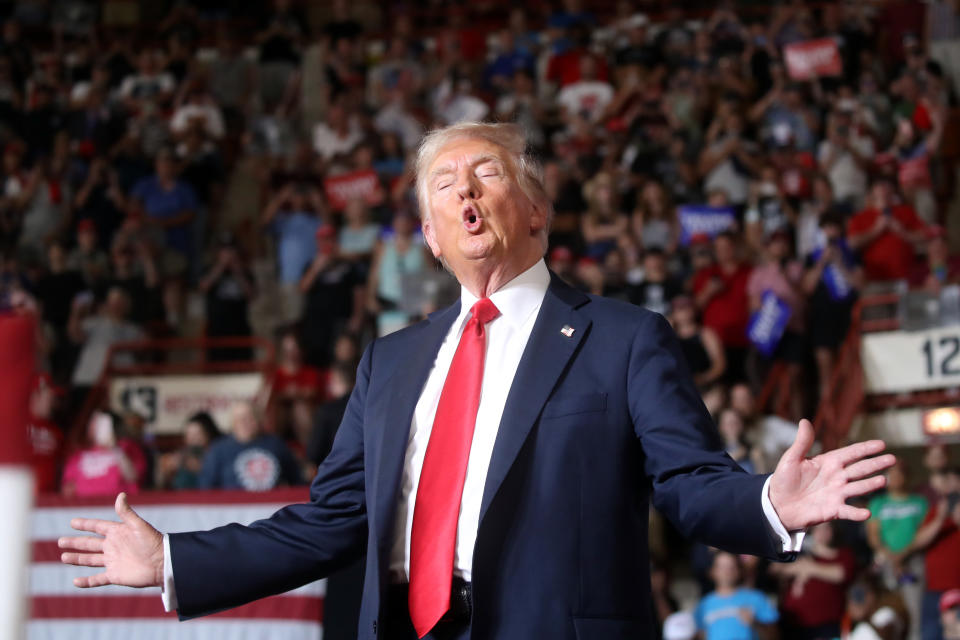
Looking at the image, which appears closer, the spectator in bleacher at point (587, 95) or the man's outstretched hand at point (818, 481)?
the man's outstretched hand at point (818, 481)

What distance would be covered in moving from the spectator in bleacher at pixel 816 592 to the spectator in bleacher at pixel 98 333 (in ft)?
20.8

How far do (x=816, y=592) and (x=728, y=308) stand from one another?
262 centimetres

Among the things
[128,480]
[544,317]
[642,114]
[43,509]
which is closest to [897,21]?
[642,114]

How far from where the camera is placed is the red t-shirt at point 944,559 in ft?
28.2

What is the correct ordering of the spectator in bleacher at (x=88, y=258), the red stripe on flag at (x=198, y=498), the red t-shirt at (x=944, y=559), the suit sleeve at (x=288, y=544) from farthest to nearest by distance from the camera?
the spectator in bleacher at (x=88, y=258) < the red t-shirt at (x=944, y=559) < the red stripe on flag at (x=198, y=498) < the suit sleeve at (x=288, y=544)

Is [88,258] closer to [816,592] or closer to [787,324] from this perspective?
[787,324]

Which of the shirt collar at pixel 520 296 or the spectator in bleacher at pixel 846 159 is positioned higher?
the spectator in bleacher at pixel 846 159

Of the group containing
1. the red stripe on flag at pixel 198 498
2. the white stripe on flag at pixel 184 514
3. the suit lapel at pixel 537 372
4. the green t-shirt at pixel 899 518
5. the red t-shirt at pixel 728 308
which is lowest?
the green t-shirt at pixel 899 518

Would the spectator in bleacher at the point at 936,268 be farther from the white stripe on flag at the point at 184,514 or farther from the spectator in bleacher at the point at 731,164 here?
the white stripe on flag at the point at 184,514

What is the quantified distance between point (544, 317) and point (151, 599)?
3875mm

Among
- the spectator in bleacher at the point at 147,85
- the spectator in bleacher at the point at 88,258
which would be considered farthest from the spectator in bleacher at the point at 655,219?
the spectator in bleacher at the point at 147,85

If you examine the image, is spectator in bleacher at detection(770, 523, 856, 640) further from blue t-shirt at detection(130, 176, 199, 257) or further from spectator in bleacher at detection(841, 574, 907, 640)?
blue t-shirt at detection(130, 176, 199, 257)

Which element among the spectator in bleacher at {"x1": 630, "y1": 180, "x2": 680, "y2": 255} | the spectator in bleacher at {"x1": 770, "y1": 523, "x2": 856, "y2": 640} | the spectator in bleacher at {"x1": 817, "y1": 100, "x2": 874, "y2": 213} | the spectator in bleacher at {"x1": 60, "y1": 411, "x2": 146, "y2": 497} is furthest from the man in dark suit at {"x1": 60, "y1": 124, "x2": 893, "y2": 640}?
the spectator in bleacher at {"x1": 817, "y1": 100, "x2": 874, "y2": 213}

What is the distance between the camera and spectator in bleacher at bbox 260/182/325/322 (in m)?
12.6
